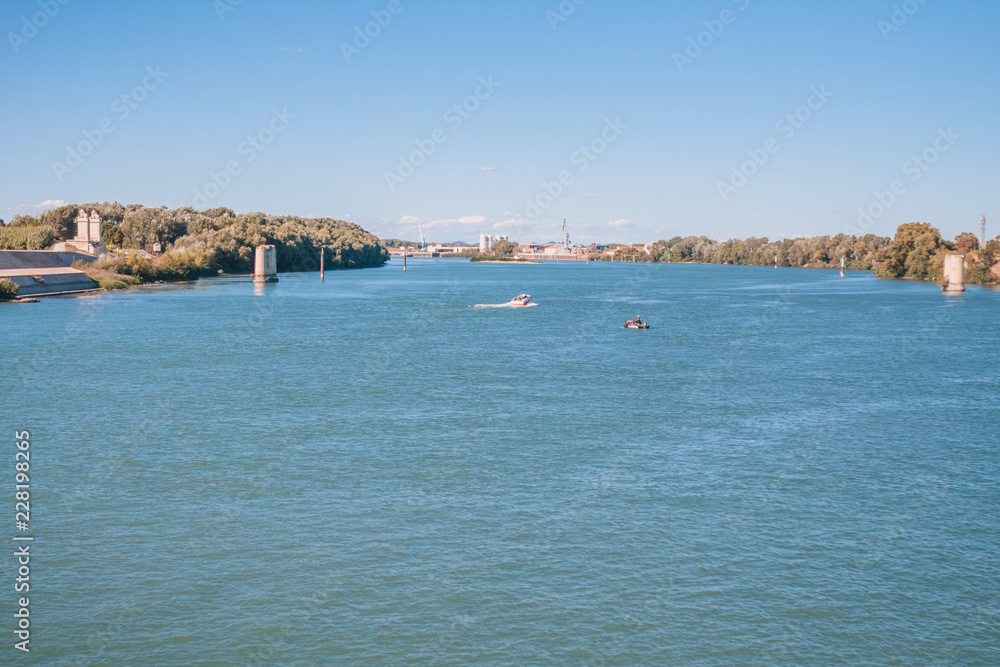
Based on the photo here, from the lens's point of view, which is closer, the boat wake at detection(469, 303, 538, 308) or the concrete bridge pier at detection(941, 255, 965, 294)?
the boat wake at detection(469, 303, 538, 308)

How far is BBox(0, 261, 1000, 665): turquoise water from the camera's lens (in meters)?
13.0

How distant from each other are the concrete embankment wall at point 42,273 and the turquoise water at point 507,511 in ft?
159

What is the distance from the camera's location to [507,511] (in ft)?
60.6

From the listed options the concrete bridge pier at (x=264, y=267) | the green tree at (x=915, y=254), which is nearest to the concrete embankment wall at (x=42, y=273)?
the concrete bridge pier at (x=264, y=267)

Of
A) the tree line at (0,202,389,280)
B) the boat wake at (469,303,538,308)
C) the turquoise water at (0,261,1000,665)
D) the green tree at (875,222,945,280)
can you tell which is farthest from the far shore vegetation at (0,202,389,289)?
the green tree at (875,222,945,280)

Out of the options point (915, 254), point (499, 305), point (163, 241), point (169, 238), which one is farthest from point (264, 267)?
point (915, 254)

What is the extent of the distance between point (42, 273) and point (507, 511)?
8952cm

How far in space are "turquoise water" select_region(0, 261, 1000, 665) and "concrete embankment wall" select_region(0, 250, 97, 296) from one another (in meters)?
48.4

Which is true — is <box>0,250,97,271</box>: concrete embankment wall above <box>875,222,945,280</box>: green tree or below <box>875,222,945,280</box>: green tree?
below

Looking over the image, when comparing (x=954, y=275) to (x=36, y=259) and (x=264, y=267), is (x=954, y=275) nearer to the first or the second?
(x=264, y=267)

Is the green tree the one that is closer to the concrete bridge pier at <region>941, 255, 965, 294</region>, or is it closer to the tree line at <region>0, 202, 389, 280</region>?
the concrete bridge pier at <region>941, 255, 965, 294</region>

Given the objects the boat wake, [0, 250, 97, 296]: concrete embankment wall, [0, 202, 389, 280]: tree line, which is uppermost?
[0, 202, 389, 280]: tree line

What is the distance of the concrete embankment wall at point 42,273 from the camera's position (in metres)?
84.6

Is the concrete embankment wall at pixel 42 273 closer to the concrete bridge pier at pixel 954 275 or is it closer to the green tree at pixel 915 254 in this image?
the concrete bridge pier at pixel 954 275
